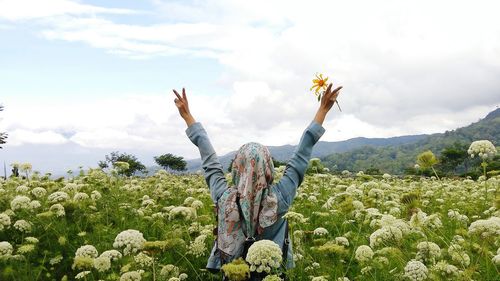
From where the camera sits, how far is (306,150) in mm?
5344

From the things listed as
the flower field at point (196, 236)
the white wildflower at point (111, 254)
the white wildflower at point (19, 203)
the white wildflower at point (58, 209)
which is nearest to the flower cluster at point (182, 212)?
the flower field at point (196, 236)

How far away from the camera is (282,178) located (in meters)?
5.24

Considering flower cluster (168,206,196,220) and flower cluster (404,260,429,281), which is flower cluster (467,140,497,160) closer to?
flower cluster (404,260,429,281)

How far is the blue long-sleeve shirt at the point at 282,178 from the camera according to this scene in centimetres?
511

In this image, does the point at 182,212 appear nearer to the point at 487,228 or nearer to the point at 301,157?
the point at 301,157

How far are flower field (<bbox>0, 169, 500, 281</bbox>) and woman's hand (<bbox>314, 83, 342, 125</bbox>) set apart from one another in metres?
0.97

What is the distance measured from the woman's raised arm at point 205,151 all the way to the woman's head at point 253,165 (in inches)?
15.2

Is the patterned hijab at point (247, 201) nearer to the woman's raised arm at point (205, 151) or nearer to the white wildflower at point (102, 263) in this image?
the woman's raised arm at point (205, 151)

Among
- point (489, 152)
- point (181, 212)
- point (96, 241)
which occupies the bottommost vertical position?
point (96, 241)

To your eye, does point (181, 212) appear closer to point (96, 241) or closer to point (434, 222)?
point (96, 241)

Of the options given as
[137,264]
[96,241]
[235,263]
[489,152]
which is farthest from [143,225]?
[489,152]

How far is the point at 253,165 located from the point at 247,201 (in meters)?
0.34

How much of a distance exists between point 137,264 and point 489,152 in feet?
11.9

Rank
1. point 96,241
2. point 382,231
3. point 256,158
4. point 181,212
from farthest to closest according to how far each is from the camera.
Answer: point 96,241, point 181,212, point 256,158, point 382,231
